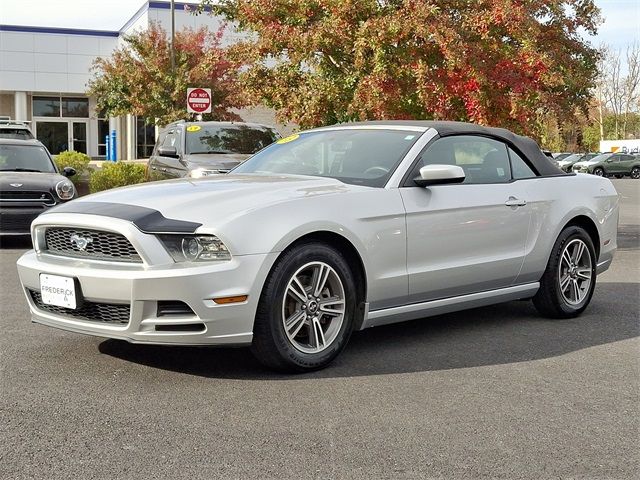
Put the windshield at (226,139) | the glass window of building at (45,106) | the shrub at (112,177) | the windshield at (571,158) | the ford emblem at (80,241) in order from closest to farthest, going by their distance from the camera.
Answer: the ford emblem at (80,241) < the windshield at (226,139) < the shrub at (112,177) < the glass window of building at (45,106) < the windshield at (571,158)

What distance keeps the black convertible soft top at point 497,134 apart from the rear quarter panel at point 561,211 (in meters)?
0.13

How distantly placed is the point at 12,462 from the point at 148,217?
64.4 inches

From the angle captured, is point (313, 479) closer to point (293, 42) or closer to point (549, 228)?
point (549, 228)

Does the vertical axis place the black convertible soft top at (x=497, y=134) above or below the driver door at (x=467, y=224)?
above

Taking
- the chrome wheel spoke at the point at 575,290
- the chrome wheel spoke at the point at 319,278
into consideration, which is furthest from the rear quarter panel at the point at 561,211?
the chrome wheel spoke at the point at 319,278

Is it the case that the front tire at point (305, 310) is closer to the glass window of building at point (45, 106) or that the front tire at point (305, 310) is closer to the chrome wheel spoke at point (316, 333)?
the chrome wheel spoke at point (316, 333)

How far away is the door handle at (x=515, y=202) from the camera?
6.32 meters

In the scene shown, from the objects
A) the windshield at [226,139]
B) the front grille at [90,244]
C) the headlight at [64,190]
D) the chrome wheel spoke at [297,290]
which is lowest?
the chrome wheel spoke at [297,290]

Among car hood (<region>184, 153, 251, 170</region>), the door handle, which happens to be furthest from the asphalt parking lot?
car hood (<region>184, 153, 251, 170</region>)

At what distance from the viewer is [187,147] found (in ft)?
44.6

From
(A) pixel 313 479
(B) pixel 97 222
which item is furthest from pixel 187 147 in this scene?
(A) pixel 313 479

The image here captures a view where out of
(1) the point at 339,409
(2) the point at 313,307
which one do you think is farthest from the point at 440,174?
(1) the point at 339,409

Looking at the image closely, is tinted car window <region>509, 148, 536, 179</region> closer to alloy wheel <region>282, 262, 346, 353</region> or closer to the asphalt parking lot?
the asphalt parking lot

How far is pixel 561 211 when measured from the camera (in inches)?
267
